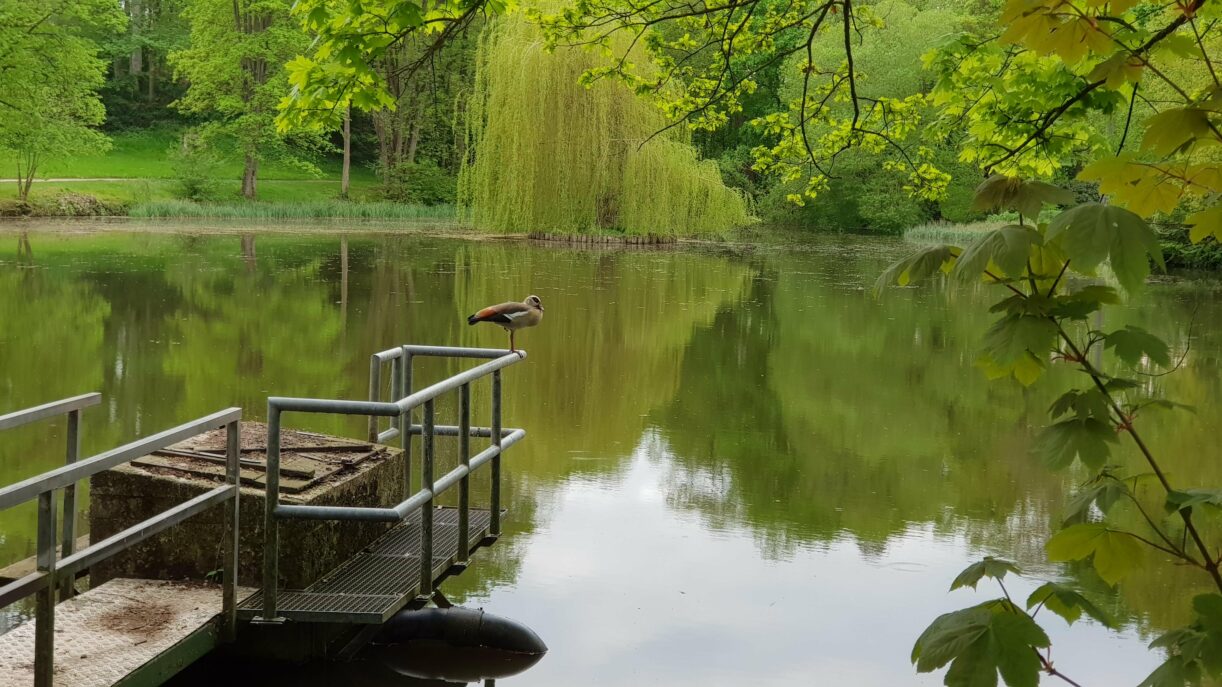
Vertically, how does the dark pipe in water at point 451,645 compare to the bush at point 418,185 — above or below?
below

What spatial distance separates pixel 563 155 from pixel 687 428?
21.4 m

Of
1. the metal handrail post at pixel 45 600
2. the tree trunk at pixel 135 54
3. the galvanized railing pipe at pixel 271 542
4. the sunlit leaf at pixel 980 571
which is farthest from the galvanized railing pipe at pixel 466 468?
the tree trunk at pixel 135 54

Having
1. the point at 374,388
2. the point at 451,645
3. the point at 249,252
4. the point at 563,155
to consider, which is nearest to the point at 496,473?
the point at 374,388

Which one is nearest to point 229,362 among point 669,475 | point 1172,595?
point 669,475

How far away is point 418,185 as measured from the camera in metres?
47.2

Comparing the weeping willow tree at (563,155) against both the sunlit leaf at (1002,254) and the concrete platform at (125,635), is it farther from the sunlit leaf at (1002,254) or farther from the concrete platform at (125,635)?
the sunlit leaf at (1002,254)

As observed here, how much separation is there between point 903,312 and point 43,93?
899 inches

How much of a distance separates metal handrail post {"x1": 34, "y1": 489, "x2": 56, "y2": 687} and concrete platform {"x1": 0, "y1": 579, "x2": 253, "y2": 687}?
0.27m

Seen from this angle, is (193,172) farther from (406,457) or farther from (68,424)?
(68,424)

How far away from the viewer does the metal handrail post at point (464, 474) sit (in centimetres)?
570

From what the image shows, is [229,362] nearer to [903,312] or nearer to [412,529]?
[412,529]

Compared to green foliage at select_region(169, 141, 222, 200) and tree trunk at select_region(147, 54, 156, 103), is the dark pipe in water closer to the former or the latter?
A: green foliage at select_region(169, 141, 222, 200)

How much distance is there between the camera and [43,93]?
31.5 meters

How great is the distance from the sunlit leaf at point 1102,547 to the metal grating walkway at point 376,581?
3.29 metres
